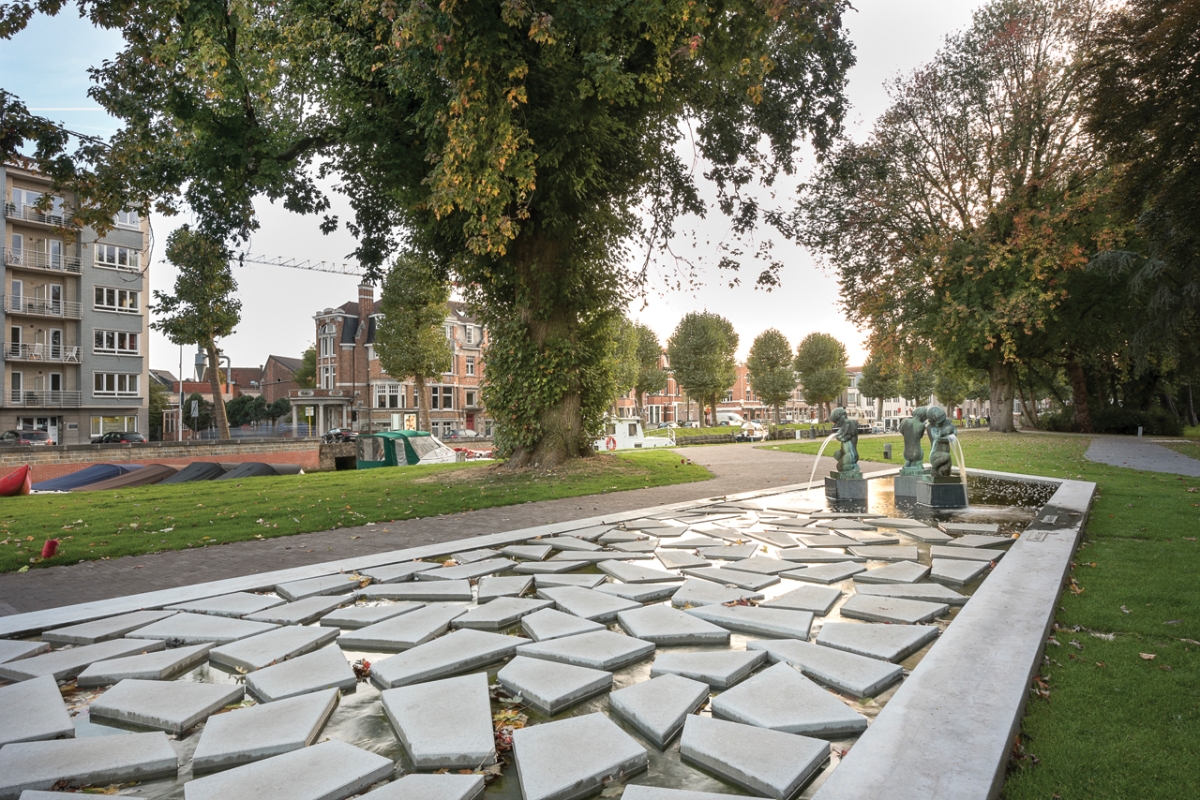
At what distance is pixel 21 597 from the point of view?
505cm

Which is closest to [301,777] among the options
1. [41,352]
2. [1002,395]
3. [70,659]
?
[70,659]

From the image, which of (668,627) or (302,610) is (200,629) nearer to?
(302,610)

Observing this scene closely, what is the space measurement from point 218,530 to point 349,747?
654 centimetres

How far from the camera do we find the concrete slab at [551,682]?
283cm

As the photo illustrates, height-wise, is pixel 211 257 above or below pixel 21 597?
above

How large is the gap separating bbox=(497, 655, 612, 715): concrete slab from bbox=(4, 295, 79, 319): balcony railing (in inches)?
1954

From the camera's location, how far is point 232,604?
4.59m

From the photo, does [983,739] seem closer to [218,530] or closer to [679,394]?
[218,530]

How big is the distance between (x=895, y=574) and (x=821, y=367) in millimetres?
71048

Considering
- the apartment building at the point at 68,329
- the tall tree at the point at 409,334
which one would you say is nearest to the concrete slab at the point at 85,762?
the tall tree at the point at 409,334

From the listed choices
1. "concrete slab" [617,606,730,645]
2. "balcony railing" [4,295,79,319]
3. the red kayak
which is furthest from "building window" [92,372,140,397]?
"concrete slab" [617,606,730,645]

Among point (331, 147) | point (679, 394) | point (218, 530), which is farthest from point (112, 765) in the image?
point (679, 394)

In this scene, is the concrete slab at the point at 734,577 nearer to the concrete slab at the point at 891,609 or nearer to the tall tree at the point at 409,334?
the concrete slab at the point at 891,609

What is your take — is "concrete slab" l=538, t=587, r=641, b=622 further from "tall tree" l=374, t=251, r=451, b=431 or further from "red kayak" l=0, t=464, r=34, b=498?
"tall tree" l=374, t=251, r=451, b=431
